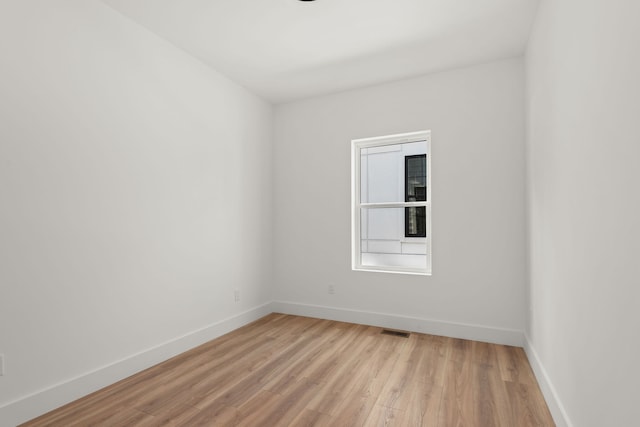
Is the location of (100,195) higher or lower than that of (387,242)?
higher

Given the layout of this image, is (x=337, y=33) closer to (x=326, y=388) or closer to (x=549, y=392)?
(x=326, y=388)

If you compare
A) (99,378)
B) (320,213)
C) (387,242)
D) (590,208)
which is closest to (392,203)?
(387,242)

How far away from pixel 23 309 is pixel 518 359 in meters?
3.65

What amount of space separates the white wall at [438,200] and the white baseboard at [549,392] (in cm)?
55

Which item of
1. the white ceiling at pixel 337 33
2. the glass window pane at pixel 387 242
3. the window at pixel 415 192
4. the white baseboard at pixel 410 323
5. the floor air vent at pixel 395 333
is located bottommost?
the floor air vent at pixel 395 333

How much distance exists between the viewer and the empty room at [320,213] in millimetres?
1648

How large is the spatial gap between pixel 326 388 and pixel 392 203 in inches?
87.3

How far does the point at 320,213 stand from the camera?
418 cm

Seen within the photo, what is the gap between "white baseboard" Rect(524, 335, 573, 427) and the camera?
5.99ft

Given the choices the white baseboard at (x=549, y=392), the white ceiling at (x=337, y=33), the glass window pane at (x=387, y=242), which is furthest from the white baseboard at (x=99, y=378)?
the white baseboard at (x=549, y=392)

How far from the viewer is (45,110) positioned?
2.10 meters

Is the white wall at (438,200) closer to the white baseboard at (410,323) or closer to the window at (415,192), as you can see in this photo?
the white baseboard at (410,323)

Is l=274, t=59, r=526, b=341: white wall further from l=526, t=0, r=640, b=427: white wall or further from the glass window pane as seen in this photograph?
l=526, t=0, r=640, b=427: white wall

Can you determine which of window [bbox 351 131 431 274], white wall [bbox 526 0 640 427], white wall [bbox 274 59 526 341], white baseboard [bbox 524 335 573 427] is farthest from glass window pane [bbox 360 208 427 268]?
white wall [bbox 526 0 640 427]
